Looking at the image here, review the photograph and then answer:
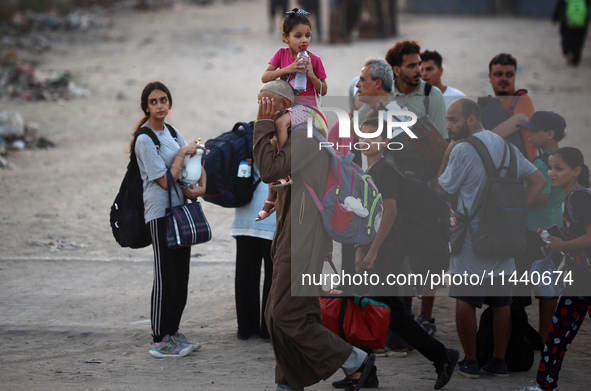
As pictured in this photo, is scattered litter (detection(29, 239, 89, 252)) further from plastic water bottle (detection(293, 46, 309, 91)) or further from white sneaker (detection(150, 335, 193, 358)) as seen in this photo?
plastic water bottle (detection(293, 46, 309, 91))

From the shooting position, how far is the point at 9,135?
12234mm

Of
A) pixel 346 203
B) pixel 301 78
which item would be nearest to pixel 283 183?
pixel 346 203

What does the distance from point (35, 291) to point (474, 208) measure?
4031 millimetres

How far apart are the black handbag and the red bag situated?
107cm

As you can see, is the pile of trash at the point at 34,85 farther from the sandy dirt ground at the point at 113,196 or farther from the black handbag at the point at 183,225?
the black handbag at the point at 183,225

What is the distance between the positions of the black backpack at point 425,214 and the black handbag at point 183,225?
4.55 ft

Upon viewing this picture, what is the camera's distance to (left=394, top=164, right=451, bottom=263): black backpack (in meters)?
4.73

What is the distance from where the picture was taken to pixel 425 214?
4.75 metres

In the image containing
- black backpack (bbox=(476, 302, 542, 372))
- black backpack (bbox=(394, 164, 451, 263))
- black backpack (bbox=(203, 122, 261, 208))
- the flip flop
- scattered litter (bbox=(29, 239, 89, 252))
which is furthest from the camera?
scattered litter (bbox=(29, 239, 89, 252))

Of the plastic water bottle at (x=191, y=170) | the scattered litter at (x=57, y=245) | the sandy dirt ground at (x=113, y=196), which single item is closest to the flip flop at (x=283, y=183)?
the plastic water bottle at (x=191, y=170)

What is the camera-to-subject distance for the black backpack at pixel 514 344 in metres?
4.86

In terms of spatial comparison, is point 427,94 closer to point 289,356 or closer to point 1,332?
point 289,356

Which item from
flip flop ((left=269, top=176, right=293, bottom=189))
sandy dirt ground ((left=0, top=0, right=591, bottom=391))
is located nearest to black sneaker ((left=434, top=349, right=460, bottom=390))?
sandy dirt ground ((left=0, top=0, right=591, bottom=391))

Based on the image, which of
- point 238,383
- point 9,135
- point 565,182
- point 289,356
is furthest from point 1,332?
point 9,135
